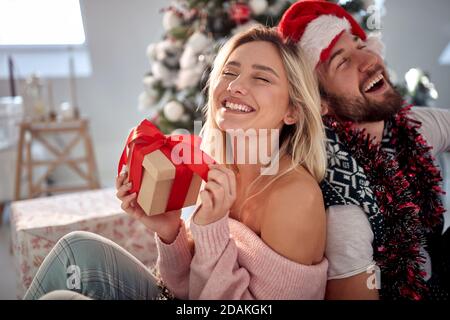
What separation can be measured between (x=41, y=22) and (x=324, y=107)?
203cm

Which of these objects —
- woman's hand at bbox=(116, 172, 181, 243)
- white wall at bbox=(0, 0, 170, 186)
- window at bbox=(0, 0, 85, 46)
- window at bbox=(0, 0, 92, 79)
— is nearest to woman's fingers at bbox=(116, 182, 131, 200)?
Result: woman's hand at bbox=(116, 172, 181, 243)

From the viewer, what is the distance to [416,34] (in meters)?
2.83

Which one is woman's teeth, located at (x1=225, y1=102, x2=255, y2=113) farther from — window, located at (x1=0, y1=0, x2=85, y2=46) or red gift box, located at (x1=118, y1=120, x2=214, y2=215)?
window, located at (x1=0, y1=0, x2=85, y2=46)

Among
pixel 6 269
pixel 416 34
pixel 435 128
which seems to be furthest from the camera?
pixel 416 34

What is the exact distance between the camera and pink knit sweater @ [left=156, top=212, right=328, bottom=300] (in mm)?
750

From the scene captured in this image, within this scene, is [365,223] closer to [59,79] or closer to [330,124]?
[330,124]

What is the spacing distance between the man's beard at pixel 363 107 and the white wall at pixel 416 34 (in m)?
1.64

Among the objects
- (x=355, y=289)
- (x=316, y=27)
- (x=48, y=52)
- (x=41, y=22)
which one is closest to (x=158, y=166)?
(x=355, y=289)

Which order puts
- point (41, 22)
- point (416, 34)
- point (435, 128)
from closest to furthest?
1. point (435, 128)
2. point (41, 22)
3. point (416, 34)

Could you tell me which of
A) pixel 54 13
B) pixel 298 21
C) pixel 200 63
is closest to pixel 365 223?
pixel 298 21

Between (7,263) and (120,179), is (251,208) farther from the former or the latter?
(7,263)

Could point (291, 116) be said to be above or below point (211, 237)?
above

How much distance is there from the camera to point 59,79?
12.1ft

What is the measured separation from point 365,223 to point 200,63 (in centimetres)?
139
